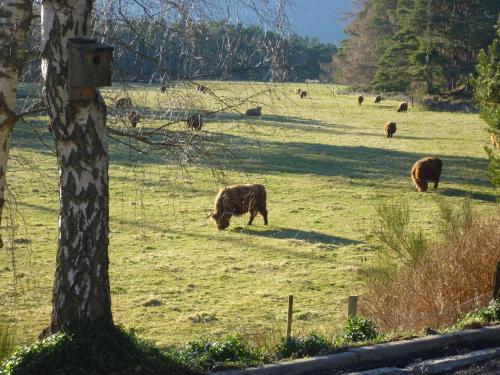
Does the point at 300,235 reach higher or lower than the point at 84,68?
lower

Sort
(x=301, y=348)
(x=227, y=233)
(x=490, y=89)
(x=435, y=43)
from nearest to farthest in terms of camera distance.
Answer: (x=301, y=348), (x=490, y=89), (x=227, y=233), (x=435, y=43)

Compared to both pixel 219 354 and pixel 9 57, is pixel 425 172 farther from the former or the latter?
pixel 219 354

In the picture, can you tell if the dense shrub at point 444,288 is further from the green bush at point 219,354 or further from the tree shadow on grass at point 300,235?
the tree shadow on grass at point 300,235

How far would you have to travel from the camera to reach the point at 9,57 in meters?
6.59

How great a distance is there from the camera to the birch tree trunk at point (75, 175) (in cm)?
538

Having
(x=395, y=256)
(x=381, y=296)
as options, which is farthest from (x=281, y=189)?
(x=381, y=296)

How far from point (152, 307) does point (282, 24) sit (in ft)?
26.6

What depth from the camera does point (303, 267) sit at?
16.2m

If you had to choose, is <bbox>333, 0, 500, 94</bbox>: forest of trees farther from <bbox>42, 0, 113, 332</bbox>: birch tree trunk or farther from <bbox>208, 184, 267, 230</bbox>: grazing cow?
<bbox>42, 0, 113, 332</bbox>: birch tree trunk

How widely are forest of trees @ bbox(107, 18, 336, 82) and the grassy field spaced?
0.17 m

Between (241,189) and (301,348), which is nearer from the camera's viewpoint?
(301,348)

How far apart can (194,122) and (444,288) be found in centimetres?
398

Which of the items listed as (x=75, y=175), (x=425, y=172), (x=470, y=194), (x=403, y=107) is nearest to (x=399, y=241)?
(x=75, y=175)

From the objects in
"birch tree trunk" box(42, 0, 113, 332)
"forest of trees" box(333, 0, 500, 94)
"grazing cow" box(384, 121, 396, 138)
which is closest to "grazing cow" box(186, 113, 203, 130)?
"birch tree trunk" box(42, 0, 113, 332)
